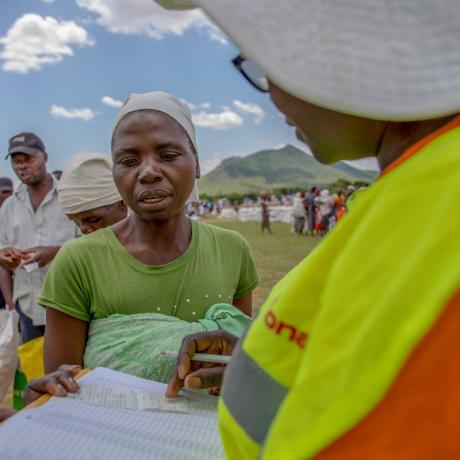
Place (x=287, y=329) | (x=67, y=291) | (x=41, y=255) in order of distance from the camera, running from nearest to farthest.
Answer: (x=287, y=329) → (x=67, y=291) → (x=41, y=255)

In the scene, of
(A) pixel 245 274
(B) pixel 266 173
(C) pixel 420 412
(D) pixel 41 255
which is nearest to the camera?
(C) pixel 420 412

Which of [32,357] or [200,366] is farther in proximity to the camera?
[32,357]

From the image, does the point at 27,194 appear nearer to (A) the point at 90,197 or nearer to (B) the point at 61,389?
(A) the point at 90,197

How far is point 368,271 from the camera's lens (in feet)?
1.82

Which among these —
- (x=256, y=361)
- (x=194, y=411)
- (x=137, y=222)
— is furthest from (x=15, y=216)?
(x=256, y=361)

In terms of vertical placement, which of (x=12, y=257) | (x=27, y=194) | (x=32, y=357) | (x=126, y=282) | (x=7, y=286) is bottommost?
(x=32, y=357)

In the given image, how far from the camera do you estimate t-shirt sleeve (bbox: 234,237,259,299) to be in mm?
2127

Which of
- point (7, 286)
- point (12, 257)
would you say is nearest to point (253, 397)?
point (12, 257)

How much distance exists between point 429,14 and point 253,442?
1.82 feet

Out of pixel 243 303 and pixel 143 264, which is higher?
pixel 143 264

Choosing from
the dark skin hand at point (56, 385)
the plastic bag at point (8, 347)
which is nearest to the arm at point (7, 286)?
the plastic bag at point (8, 347)

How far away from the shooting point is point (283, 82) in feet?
2.06

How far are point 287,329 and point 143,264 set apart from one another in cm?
127

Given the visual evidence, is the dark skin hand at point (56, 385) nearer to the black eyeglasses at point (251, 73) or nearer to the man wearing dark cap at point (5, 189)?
the black eyeglasses at point (251, 73)
